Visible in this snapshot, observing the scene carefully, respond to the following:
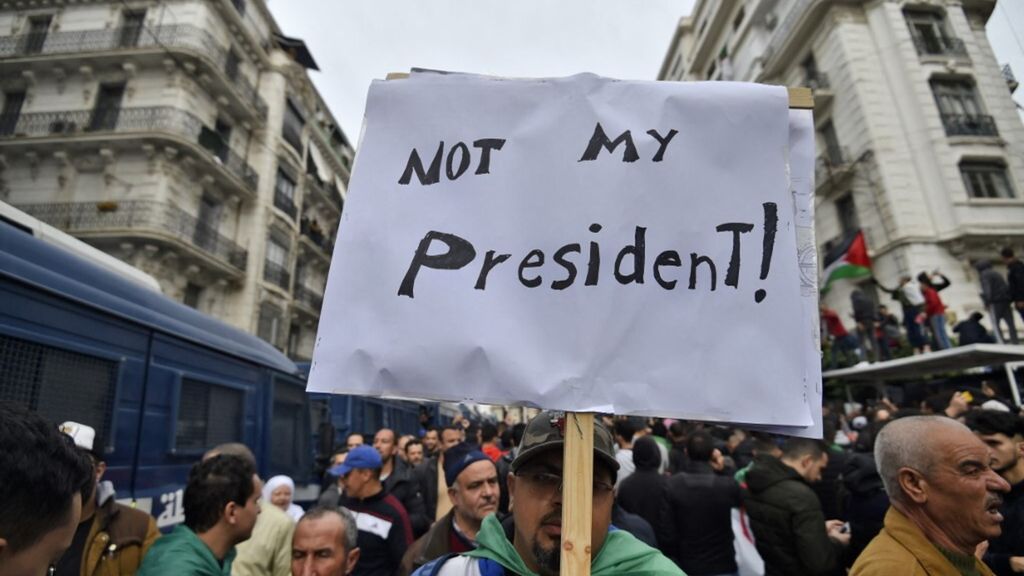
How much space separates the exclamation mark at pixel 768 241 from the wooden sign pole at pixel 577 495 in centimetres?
49

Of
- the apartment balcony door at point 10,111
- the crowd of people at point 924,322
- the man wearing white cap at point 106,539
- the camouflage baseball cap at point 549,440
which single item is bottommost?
the man wearing white cap at point 106,539

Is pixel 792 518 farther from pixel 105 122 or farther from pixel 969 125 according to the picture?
pixel 105 122

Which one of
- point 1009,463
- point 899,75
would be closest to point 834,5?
point 899,75

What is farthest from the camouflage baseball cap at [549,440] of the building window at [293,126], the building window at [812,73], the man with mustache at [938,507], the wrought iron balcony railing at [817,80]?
the building window at [293,126]

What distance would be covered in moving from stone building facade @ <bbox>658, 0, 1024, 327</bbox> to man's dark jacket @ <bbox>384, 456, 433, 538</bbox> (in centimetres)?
1845

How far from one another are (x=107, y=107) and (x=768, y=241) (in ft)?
80.2

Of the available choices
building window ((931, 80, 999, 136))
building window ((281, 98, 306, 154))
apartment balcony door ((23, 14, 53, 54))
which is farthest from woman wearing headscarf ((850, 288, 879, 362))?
apartment balcony door ((23, 14, 53, 54))

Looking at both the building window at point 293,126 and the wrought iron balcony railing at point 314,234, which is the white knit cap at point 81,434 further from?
the wrought iron balcony railing at point 314,234

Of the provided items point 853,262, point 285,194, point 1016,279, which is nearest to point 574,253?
point 1016,279

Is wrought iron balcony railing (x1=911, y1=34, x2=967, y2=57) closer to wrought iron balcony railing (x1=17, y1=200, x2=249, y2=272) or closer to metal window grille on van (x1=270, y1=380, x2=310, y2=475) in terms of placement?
metal window grille on van (x1=270, y1=380, x2=310, y2=475)

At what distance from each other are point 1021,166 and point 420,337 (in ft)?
80.7

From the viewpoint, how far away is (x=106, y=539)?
2529 mm

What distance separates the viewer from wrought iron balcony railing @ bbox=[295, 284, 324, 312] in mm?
26188

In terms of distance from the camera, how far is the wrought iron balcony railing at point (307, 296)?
85.9 feet
